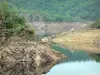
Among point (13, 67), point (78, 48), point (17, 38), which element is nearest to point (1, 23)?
point (17, 38)

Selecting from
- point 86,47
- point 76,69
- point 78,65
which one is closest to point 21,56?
point 76,69

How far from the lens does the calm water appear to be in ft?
213

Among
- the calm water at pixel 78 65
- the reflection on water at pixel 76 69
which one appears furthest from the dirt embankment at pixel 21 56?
the calm water at pixel 78 65

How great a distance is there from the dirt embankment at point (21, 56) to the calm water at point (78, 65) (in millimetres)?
2175

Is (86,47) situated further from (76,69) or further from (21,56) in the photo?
(21,56)

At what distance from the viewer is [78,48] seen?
3947 inches

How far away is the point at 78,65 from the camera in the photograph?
253ft

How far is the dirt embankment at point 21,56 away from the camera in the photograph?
61.8 meters

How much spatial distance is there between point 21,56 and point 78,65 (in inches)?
639

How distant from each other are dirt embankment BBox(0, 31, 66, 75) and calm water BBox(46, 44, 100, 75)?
7.14 feet

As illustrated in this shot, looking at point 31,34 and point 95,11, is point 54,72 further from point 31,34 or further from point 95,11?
point 95,11

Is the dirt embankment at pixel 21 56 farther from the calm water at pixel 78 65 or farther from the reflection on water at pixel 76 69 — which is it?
the calm water at pixel 78 65

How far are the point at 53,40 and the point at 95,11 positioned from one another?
84.9 m

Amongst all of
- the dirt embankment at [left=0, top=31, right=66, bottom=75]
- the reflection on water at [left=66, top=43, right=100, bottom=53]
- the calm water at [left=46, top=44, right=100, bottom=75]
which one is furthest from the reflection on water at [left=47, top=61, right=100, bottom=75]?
the reflection on water at [left=66, top=43, right=100, bottom=53]
